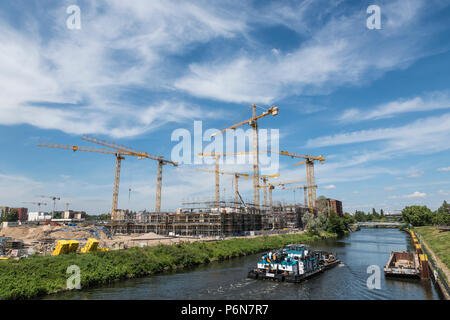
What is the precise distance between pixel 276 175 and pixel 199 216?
74.0 metres

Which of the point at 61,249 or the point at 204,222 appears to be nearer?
the point at 61,249

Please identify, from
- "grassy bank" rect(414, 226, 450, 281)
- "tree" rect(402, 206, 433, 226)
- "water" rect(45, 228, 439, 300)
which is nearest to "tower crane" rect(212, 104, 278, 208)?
"grassy bank" rect(414, 226, 450, 281)

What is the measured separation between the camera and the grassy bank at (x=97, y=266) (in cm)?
2170

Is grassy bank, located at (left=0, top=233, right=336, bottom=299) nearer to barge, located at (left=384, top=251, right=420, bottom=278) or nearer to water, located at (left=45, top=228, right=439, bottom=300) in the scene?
water, located at (left=45, top=228, right=439, bottom=300)

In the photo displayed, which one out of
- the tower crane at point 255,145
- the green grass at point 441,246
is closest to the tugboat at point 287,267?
the green grass at point 441,246

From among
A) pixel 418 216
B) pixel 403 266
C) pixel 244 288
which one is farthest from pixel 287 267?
pixel 418 216

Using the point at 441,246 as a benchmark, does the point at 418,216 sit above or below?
above

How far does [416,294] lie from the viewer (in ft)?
75.6

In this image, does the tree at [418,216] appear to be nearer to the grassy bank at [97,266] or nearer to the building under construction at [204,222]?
the building under construction at [204,222]

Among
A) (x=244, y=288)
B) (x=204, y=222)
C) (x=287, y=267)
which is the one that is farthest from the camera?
(x=204, y=222)

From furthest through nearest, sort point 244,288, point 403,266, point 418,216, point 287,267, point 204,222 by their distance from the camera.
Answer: point 418,216, point 204,222, point 403,266, point 287,267, point 244,288

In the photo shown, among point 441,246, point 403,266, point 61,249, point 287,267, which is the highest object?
point 61,249

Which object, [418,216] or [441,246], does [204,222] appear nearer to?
[441,246]

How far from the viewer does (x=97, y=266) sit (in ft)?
89.5
